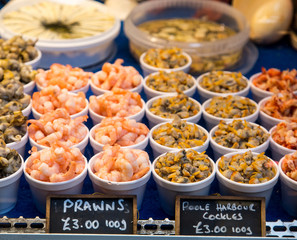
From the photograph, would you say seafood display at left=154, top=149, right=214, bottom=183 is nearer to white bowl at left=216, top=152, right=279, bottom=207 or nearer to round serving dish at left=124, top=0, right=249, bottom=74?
white bowl at left=216, top=152, right=279, bottom=207

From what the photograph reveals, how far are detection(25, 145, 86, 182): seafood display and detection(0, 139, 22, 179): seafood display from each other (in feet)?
0.20

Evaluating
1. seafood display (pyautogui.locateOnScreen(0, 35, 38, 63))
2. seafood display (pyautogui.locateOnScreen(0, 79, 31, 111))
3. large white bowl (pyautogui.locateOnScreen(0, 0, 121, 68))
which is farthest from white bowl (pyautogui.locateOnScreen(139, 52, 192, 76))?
seafood display (pyautogui.locateOnScreen(0, 79, 31, 111))

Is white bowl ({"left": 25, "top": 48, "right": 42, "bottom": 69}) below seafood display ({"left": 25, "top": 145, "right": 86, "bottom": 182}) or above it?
below

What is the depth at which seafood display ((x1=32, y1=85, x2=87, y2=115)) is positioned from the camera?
243 centimetres

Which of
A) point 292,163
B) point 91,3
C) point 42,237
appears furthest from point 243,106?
point 91,3

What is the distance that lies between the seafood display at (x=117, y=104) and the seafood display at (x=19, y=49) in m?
0.75

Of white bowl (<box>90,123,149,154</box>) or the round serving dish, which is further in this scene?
the round serving dish

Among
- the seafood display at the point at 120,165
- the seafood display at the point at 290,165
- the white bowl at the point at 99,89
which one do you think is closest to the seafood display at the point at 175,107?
the white bowl at the point at 99,89

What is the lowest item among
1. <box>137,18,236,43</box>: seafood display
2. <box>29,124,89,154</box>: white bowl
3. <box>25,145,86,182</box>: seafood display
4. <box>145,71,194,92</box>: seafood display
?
<box>137,18,236,43</box>: seafood display

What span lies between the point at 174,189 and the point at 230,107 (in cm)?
78

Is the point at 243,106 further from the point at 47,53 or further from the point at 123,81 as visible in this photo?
the point at 47,53

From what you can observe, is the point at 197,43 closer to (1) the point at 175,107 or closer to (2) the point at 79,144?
(1) the point at 175,107

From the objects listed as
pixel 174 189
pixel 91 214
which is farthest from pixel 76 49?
pixel 91 214

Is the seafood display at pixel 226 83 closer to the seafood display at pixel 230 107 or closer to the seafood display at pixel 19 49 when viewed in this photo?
the seafood display at pixel 230 107
